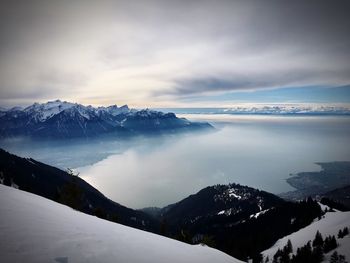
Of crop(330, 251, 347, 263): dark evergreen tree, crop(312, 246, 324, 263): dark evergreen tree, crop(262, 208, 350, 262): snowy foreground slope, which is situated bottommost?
crop(262, 208, 350, 262): snowy foreground slope

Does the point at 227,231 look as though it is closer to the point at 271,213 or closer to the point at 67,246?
the point at 271,213

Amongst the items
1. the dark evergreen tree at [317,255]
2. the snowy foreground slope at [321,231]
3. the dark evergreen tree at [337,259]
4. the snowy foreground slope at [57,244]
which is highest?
the snowy foreground slope at [57,244]

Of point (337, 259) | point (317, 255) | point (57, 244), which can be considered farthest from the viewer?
point (317, 255)

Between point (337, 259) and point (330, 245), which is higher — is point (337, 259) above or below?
above

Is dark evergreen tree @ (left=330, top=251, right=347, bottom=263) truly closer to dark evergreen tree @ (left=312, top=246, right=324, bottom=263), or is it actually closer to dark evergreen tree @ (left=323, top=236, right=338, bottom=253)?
dark evergreen tree @ (left=312, top=246, right=324, bottom=263)

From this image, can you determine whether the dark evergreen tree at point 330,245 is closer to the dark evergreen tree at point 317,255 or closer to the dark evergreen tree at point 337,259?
the dark evergreen tree at point 317,255

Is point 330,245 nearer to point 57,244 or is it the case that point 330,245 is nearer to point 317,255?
point 317,255

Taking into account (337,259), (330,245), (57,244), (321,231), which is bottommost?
(321,231)

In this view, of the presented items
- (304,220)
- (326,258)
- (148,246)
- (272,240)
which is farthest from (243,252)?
(148,246)

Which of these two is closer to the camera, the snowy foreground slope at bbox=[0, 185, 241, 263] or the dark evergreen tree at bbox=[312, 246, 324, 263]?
the snowy foreground slope at bbox=[0, 185, 241, 263]

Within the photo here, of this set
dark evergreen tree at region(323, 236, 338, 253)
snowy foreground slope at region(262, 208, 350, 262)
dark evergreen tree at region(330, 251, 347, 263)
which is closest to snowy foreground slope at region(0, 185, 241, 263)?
dark evergreen tree at region(330, 251, 347, 263)

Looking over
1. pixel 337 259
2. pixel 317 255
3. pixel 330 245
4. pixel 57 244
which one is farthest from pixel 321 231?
pixel 57 244

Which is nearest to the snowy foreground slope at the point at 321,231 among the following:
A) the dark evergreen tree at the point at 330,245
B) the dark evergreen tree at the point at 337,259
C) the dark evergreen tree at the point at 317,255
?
the dark evergreen tree at the point at 330,245

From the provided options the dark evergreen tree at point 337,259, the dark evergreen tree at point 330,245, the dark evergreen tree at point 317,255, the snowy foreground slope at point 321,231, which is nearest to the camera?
the dark evergreen tree at point 337,259
